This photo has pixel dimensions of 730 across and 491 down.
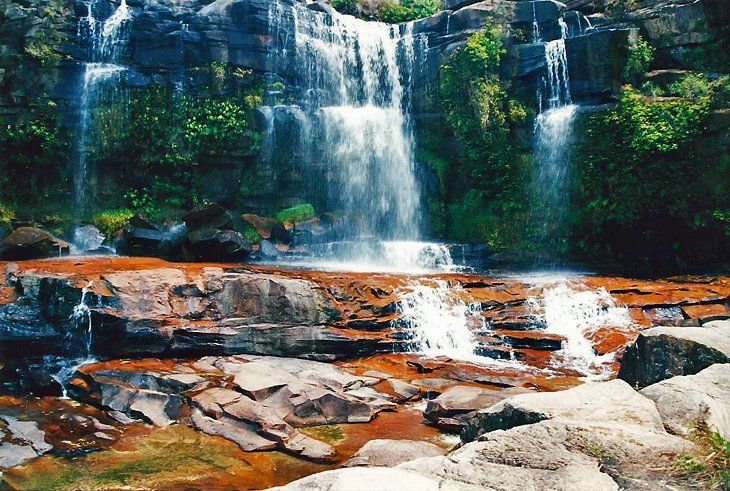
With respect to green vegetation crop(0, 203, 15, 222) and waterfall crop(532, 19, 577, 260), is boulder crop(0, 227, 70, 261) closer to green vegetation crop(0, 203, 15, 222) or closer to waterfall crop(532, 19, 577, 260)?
green vegetation crop(0, 203, 15, 222)

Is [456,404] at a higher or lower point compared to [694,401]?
lower

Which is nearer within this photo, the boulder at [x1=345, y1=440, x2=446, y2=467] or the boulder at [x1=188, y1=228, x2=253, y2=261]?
the boulder at [x1=345, y1=440, x2=446, y2=467]

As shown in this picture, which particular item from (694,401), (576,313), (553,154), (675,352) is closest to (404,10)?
(553,154)

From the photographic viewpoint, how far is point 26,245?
45.3 feet

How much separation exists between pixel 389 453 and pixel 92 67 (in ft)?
52.7

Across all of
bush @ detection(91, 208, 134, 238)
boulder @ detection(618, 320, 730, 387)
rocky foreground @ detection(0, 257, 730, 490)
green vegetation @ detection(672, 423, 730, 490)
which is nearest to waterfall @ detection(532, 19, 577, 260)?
rocky foreground @ detection(0, 257, 730, 490)

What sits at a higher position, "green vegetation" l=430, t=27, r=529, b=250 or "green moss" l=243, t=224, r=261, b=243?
"green vegetation" l=430, t=27, r=529, b=250

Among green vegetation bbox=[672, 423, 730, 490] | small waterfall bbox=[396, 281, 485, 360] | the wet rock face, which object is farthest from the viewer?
small waterfall bbox=[396, 281, 485, 360]

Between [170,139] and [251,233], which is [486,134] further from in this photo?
[170,139]

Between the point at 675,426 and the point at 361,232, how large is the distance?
587 inches

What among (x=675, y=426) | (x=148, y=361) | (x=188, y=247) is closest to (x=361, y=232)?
(x=188, y=247)

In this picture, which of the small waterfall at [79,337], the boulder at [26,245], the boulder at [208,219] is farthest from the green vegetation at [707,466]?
the boulder at [26,245]

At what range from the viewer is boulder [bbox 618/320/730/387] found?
610 centimetres

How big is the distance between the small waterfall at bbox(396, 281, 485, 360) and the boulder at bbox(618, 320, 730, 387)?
380 cm
